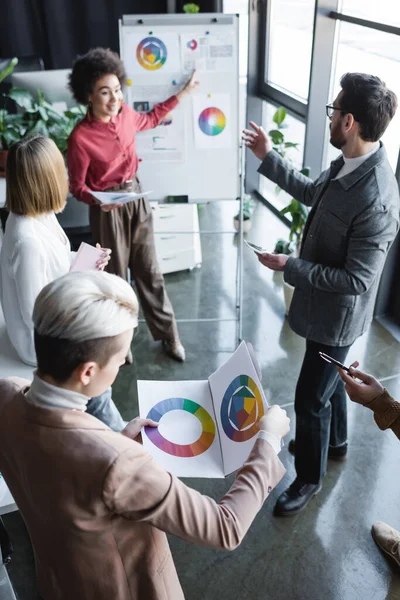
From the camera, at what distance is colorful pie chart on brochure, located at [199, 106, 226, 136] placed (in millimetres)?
3004

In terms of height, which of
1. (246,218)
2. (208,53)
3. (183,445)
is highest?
(208,53)

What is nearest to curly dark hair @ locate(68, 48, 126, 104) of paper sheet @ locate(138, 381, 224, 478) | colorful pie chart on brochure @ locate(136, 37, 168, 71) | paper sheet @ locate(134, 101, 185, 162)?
colorful pie chart on brochure @ locate(136, 37, 168, 71)

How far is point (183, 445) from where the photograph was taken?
4.43 feet

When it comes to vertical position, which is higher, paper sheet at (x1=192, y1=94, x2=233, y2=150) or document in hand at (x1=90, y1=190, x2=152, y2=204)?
paper sheet at (x1=192, y1=94, x2=233, y2=150)

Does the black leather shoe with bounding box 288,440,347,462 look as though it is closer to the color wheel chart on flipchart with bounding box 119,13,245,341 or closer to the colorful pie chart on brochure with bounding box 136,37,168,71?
the color wheel chart on flipchart with bounding box 119,13,245,341

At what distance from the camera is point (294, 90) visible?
14.5 ft

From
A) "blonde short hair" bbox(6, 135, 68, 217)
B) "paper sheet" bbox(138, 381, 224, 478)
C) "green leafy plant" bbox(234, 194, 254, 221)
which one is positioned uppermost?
"blonde short hair" bbox(6, 135, 68, 217)

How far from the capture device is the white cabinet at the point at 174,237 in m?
3.96

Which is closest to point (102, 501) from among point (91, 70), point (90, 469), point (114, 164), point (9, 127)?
point (90, 469)

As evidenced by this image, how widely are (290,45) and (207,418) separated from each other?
12.8ft

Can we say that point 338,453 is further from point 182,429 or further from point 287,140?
point 287,140

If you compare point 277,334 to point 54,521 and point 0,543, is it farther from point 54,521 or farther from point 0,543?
point 54,521

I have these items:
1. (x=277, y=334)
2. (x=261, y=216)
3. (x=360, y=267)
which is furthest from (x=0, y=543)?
(x=261, y=216)

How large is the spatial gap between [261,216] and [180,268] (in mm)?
1262
